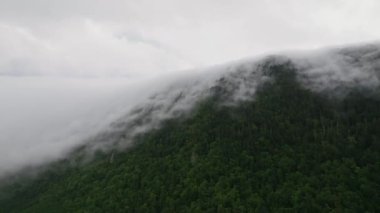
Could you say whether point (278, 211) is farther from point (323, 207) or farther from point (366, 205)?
point (366, 205)

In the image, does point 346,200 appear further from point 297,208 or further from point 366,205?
point 297,208

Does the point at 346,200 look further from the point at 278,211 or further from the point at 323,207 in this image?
the point at 278,211

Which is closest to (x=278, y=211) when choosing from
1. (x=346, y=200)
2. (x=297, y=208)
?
(x=297, y=208)

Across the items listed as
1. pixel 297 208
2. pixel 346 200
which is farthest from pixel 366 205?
pixel 297 208

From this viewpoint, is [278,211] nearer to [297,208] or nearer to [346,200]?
[297,208]

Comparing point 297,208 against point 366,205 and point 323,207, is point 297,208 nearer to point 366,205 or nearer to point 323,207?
point 323,207
